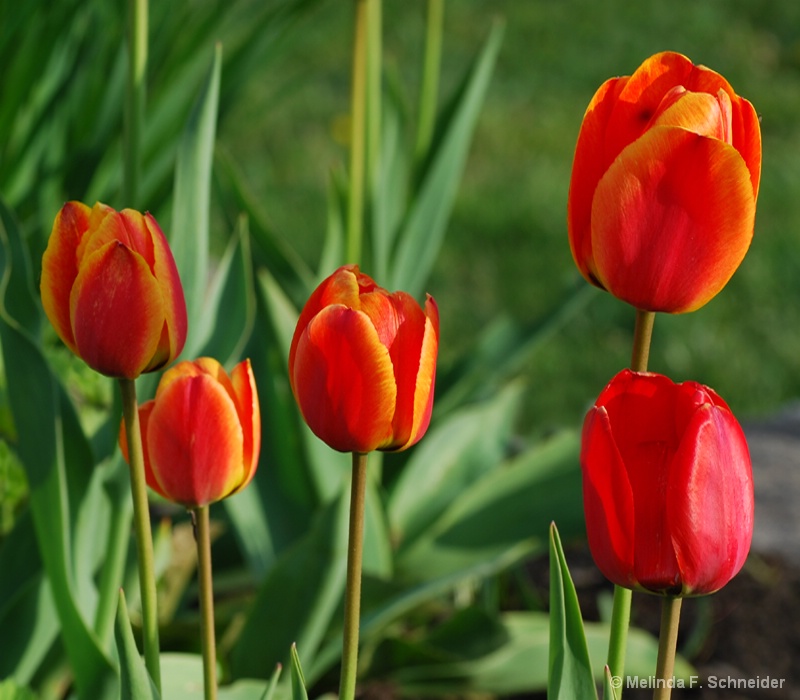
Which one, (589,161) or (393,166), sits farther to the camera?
(393,166)

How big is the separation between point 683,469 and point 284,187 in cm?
326

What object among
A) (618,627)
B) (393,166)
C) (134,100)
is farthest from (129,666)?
(393,166)

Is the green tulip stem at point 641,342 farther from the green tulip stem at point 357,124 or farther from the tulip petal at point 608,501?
the green tulip stem at point 357,124

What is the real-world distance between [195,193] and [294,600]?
474 mm

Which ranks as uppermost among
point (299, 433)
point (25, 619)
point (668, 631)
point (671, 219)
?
point (671, 219)

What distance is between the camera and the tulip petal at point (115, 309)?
0.71m

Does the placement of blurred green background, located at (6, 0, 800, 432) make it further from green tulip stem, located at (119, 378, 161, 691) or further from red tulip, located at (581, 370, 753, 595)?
red tulip, located at (581, 370, 753, 595)

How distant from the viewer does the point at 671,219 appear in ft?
2.27

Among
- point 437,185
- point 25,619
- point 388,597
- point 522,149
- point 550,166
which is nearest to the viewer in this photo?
point 25,619

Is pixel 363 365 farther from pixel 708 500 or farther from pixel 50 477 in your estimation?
pixel 50 477

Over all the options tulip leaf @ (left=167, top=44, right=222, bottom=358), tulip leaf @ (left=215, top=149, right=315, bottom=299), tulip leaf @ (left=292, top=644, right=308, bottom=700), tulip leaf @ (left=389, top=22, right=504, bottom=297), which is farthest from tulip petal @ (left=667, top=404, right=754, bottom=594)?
tulip leaf @ (left=389, top=22, right=504, bottom=297)

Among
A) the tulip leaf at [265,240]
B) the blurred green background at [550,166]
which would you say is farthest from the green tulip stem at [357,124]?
the blurred green background at [550,166]

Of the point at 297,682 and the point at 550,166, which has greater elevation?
the point at 550,166

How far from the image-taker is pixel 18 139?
5.69 feet
